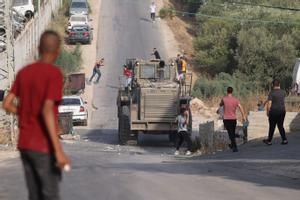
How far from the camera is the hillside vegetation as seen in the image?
5841 centimetres

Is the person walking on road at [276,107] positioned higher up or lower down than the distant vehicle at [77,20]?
lower down

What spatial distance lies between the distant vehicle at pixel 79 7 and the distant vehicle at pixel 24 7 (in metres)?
10.5

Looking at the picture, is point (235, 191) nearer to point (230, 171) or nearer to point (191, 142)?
point (230, 171)

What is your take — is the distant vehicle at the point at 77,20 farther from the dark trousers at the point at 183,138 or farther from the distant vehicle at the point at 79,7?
the dark trousers at the point at 183,138

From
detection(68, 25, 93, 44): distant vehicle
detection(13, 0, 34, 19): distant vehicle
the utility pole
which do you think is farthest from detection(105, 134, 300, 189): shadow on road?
detection(68, 25, 93, 44): distant vehicle

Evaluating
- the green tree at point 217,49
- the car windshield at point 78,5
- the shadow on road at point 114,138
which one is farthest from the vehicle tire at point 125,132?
the car windshield at point 78,5

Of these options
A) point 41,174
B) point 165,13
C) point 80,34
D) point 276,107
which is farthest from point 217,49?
point 41,174

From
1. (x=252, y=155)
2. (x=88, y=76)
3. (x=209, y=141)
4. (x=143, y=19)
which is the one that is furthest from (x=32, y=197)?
(x=143, y=19)

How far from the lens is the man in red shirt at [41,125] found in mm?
7191

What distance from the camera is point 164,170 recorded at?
17.1 metres

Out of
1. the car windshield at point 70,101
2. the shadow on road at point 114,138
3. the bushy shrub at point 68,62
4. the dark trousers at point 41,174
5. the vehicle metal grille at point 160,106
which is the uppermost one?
the bushy shrub at point 68,62

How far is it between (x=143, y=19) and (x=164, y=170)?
61.8 metres

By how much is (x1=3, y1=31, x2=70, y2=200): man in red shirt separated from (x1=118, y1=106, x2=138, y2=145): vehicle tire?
2368 cm

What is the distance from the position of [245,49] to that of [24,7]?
16.1 m
